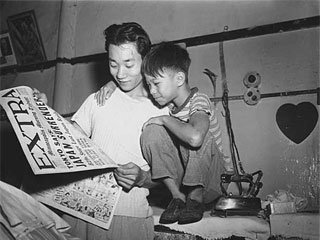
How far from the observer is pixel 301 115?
3.33ft

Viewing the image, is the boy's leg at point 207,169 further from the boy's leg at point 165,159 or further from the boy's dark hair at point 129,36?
the boy's dark hair at point 129,36

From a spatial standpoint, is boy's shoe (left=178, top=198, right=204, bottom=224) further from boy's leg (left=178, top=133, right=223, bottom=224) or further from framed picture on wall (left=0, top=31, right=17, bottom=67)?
framed picture on wall (left=0, top=31, right=17, bottom=67)

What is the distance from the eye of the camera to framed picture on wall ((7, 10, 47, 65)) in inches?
64.6

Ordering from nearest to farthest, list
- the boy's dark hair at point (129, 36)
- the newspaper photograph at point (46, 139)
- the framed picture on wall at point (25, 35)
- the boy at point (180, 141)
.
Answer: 1. the newspaper photograph at point (46, 139)
2. the boy at point (180, 141)
3. the boy's dark hair at point (129, 36)
4. the framed picture on wall at point (25, 35)

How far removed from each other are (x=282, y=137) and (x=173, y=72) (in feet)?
1.34

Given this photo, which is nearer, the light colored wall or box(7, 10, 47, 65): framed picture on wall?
the light colored wall

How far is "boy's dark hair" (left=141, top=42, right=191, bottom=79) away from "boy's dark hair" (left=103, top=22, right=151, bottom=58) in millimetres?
34

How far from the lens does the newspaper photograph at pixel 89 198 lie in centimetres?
74

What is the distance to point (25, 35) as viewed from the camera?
65.3 inches

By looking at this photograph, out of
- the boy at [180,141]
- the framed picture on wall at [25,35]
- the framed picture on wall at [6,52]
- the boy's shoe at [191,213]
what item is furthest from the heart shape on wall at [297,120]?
the framed picture on wall at [6,52]

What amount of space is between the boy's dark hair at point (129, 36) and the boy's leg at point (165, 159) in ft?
0.62

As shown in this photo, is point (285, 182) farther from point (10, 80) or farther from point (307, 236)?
point (10, 80)

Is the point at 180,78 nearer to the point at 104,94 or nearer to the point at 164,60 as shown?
the point at 164,60

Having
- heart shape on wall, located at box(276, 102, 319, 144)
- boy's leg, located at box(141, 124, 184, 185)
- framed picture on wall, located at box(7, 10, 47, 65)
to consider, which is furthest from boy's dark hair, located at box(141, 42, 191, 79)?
framed picture on wall, located at box(7, 10, 47, 65)
